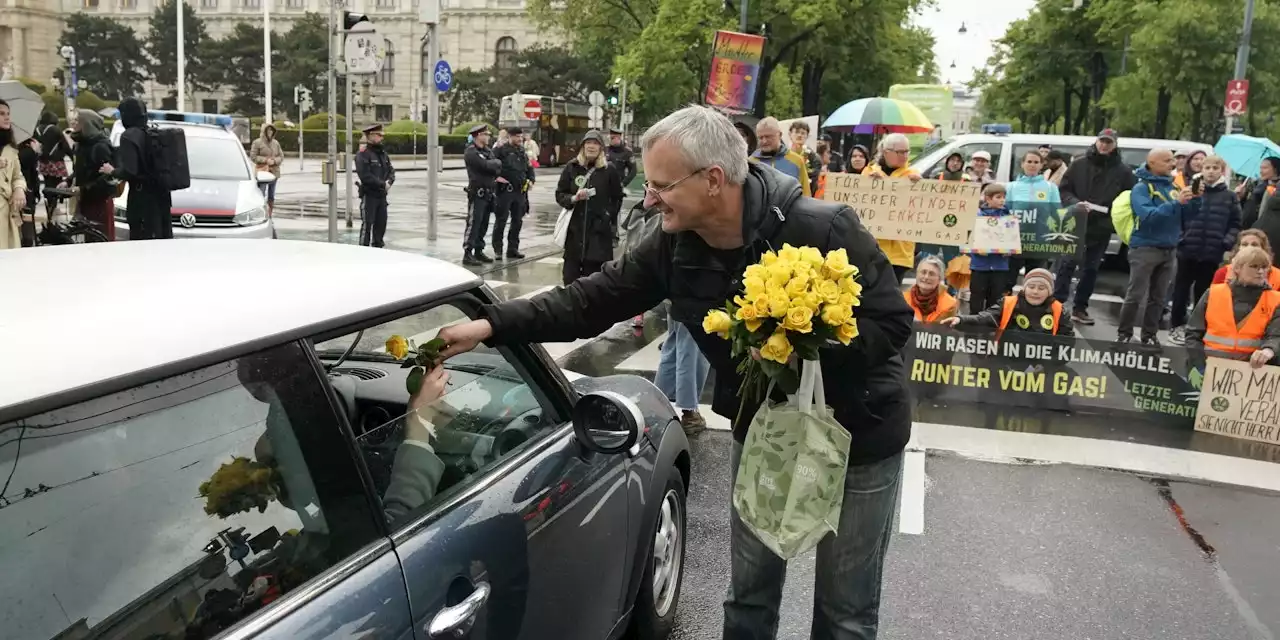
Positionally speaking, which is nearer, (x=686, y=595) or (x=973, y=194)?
(x=686, y=595)

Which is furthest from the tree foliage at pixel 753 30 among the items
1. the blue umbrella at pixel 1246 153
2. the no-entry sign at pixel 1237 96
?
the blue umbrella at pixel 1246 153

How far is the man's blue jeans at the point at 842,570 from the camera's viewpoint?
2.62 m

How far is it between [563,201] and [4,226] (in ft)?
17.4

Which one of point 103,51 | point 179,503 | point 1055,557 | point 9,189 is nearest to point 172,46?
point 103,51

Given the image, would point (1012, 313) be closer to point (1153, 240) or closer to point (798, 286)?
point (1153, 240)

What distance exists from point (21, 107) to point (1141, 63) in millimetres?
30988

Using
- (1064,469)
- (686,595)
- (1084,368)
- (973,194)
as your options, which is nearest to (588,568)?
(686,595)

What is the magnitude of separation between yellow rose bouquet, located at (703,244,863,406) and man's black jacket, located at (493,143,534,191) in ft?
39.6

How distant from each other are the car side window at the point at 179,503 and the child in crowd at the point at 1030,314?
6.31 metres

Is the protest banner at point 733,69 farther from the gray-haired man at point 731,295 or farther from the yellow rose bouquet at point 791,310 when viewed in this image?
the yellow rose bouquet at point 791,310

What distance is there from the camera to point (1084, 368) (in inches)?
283

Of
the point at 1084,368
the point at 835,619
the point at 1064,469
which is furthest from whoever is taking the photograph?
the point at 1084,368

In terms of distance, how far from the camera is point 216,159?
13.0 metres

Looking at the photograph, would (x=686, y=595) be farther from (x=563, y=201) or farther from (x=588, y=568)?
(x=563, y=201)
